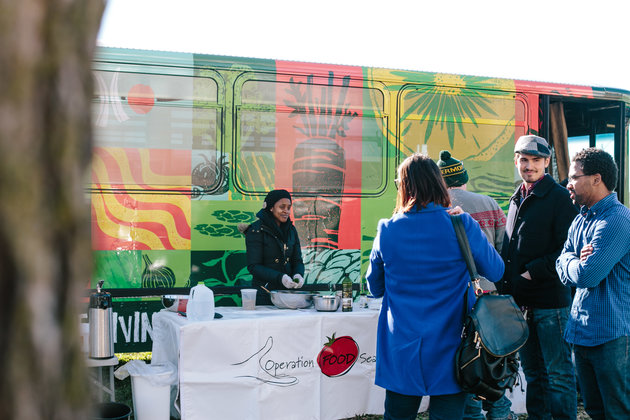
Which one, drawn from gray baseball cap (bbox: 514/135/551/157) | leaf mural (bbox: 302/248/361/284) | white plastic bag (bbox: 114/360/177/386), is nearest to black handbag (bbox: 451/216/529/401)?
gray baseball cap (bbox: 514/135/551/157)

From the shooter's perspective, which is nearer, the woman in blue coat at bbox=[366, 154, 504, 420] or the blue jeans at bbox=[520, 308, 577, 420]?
the woman in blue coat at bbox=[366, 154, 504, 420]

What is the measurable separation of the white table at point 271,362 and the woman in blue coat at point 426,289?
1346 mm

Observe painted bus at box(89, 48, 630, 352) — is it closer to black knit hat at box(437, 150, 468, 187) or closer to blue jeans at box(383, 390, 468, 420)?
black knit hat at box(437, 150, 468, 187)

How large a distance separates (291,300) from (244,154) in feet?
5.45

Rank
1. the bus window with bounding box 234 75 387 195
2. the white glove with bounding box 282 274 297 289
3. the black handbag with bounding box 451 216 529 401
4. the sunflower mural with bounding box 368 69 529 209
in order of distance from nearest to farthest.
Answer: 1. the black handbag with bounding box 451 216 529 401
2. the white glove with bounding box 282 274 297 289
3. the bus window with bounding box 234 75 387 195
4. the sunflower mural with bounding box 368 69 529 209

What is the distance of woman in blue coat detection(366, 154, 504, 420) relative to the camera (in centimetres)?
269

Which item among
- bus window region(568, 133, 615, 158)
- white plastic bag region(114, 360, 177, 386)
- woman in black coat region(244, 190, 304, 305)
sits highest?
bus window region(568, 133, 615, 158)

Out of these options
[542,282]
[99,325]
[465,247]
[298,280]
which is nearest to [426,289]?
[465,247]

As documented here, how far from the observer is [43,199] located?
26.7 inches

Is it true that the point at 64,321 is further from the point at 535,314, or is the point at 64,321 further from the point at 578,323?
the point at 535,314

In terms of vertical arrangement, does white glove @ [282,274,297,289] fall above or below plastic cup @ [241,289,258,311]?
above

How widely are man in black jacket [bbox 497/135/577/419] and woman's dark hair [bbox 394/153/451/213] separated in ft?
3.95

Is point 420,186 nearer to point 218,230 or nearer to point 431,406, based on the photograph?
point 431,406

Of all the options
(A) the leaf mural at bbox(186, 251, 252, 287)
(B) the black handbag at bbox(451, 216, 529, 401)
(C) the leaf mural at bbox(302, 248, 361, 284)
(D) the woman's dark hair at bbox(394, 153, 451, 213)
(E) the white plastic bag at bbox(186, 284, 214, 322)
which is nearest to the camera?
(B) the black handbag at bbox(451, 216, 529, 401)
